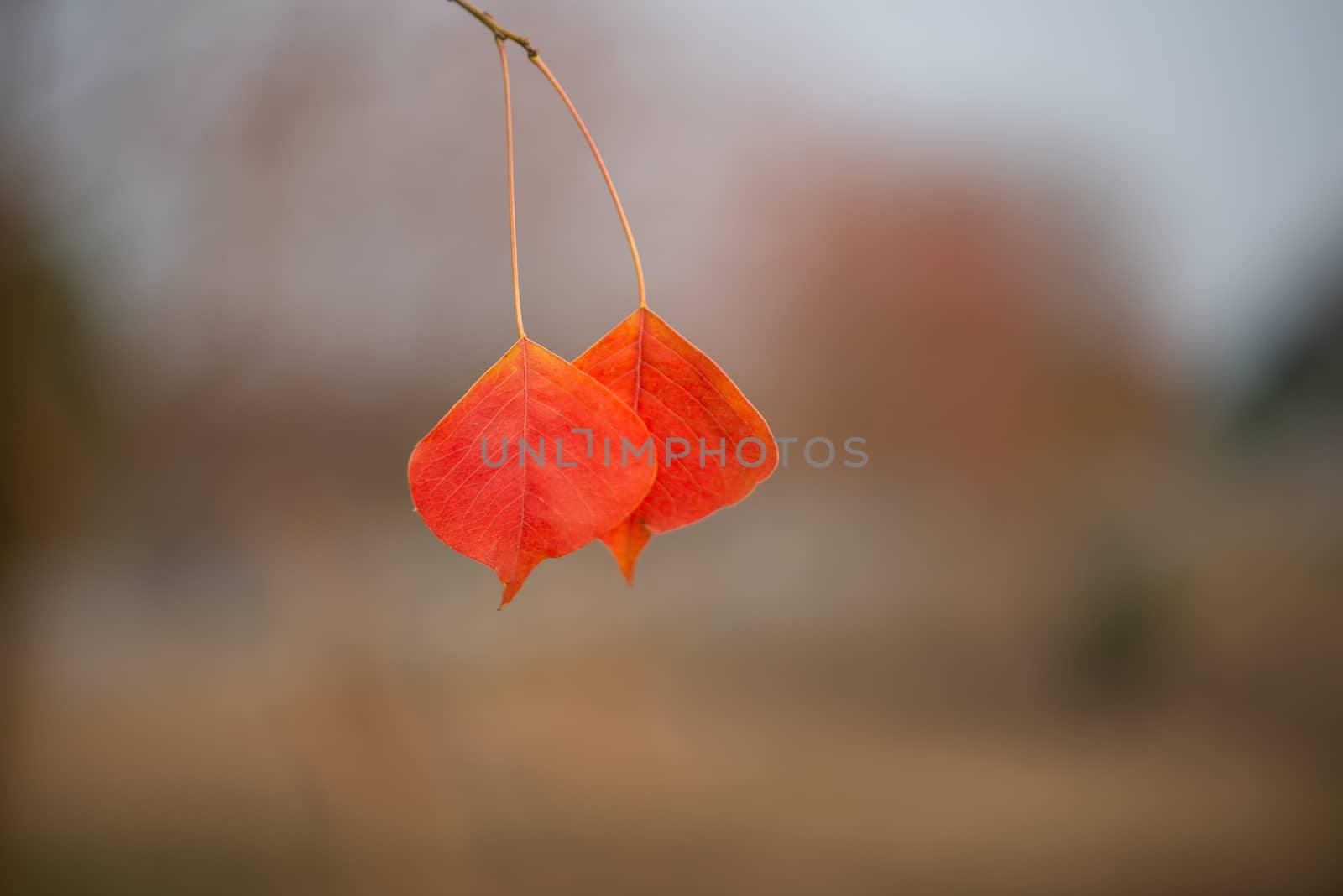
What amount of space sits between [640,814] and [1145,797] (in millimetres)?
961

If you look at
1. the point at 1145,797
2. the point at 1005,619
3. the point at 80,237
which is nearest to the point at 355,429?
the point at 80,237

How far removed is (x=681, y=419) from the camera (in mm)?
290

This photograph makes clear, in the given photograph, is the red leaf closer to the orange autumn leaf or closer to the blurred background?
the orange autumn leaf

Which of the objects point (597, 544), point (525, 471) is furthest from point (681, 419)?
point (597, 544)

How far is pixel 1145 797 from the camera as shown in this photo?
1.52 meters

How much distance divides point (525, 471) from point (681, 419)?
60 millimetres

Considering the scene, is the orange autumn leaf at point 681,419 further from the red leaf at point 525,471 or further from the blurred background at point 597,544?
the blurred background at point 597,544

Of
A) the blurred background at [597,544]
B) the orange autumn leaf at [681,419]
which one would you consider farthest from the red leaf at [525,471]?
the blurred background at [597,544]

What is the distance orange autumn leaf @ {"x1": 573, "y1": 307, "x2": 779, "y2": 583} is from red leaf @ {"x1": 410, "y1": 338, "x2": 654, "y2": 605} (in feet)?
0.07

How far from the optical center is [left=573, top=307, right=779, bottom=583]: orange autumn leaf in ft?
0.91

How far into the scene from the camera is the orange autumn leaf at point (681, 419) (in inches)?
11.0

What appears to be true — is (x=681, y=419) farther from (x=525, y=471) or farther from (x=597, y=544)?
(x=597, y=544)

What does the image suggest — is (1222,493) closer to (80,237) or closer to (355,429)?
(355,429)

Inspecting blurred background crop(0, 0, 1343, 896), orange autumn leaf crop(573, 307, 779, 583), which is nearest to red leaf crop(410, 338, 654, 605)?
orange autumn leaf crop(573, 307, 779, 583)
